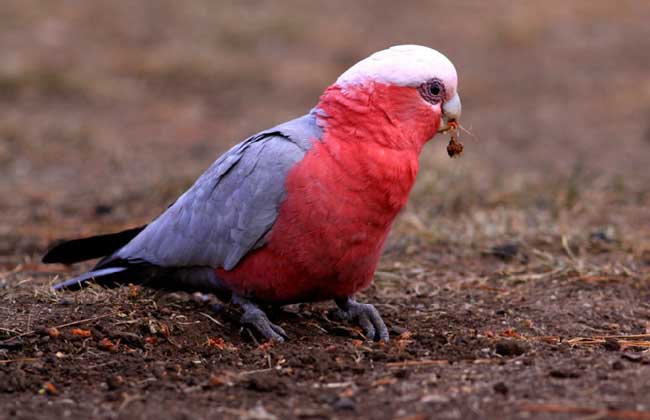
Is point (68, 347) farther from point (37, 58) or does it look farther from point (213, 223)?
point (37, 58)

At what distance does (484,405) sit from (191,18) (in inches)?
424

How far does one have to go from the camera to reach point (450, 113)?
4238mm

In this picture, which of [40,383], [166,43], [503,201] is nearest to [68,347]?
[40,383]

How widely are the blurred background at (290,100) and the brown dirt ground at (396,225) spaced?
35mm

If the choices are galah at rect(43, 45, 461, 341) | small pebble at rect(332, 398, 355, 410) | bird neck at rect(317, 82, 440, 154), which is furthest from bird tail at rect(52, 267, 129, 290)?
small pebble at rect(332, 398, 355, 410)

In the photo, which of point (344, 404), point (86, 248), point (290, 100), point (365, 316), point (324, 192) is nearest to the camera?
point (344, 404)

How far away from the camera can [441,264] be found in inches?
225

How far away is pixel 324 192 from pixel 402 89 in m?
0.57

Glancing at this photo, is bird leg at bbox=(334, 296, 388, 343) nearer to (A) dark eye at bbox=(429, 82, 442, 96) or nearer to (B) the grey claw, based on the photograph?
(B) the grey claw

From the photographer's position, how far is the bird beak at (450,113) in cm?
421

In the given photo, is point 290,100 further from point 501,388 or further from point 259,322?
point 501,388

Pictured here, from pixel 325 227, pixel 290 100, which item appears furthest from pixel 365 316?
pixel 290 100

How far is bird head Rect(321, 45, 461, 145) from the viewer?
4.07 meters

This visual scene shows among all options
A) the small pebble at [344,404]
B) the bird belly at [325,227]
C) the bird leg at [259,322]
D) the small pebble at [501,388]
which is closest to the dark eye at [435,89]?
the bird belly at [325,227]
